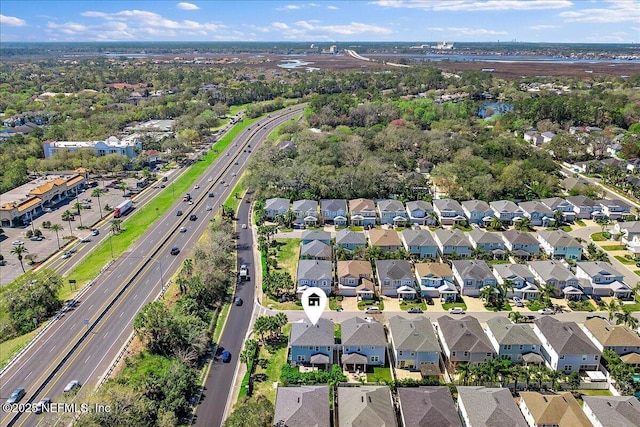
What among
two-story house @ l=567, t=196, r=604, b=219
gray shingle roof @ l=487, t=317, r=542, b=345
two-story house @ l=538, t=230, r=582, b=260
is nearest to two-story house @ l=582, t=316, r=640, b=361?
gray shingle roof @ l=487, t=317, r=542, b=345

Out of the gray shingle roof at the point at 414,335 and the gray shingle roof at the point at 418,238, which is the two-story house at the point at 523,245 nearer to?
the gray shingle roof at the point at 418,238

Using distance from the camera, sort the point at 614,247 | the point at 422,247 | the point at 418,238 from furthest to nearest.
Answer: the point at 614,247
the point at 418,238
the point at 422,247

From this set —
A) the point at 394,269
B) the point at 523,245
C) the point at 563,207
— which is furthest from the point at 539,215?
the point at 394,269

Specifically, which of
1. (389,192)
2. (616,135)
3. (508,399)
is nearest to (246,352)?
(508,399)

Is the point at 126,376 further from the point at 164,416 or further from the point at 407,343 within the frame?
the point at 407,343

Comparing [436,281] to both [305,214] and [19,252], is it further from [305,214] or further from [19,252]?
[19,252]

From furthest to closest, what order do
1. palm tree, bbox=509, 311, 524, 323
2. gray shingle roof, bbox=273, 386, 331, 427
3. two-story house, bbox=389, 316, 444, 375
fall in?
palm tree, bbox=509, 311, 524, 323 < two-story house, bbox=389, 316, 444, 375 < gray shingle roof, bbox=273, 386, 331, 427

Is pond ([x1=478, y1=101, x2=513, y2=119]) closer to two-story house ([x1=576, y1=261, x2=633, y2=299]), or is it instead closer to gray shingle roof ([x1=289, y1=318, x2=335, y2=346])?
two-story house ([x1=576, y1=261, x2=633, y2=299])
